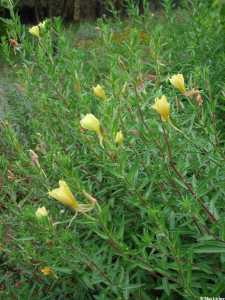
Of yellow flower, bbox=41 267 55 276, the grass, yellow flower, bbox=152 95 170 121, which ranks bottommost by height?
yellow flower, bbox=41 267 55 276

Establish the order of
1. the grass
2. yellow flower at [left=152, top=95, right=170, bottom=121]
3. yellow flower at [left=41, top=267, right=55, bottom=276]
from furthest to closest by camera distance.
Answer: yellow flower at [left=41, top=267, right=55, bottom=276] < the grass < yellow flower at [left=152, top=95, right=170, bottom=121]

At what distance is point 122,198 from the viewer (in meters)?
2.45

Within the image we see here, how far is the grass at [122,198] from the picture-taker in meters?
1.88

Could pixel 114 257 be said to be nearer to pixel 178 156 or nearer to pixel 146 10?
pixel 178 156

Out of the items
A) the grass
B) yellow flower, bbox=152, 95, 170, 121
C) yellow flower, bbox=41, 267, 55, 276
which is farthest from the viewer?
yellow flower, bbox=41, 267, 55, 276

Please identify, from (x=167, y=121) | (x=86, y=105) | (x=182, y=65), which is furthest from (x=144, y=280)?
(x=182, y=65)

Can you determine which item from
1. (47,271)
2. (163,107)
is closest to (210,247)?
(163,107)

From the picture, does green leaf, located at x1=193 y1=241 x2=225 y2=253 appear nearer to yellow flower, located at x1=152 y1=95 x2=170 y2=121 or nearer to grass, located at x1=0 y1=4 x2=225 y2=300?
grass, located at x1=0 y1=4 x2=225 y2=300

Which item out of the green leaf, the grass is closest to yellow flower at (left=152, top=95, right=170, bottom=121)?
the grass

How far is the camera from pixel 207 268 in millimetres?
1956

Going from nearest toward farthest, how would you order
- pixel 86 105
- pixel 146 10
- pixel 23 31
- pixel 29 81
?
1. pixel 86 105
2. pixel 23 31
3. pixel 29 81
4. pixel 146 10

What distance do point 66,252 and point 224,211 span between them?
2.65ft

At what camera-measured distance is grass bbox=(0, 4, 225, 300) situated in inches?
73.9

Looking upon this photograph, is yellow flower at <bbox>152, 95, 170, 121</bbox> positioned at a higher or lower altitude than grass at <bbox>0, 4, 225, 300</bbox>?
higher
